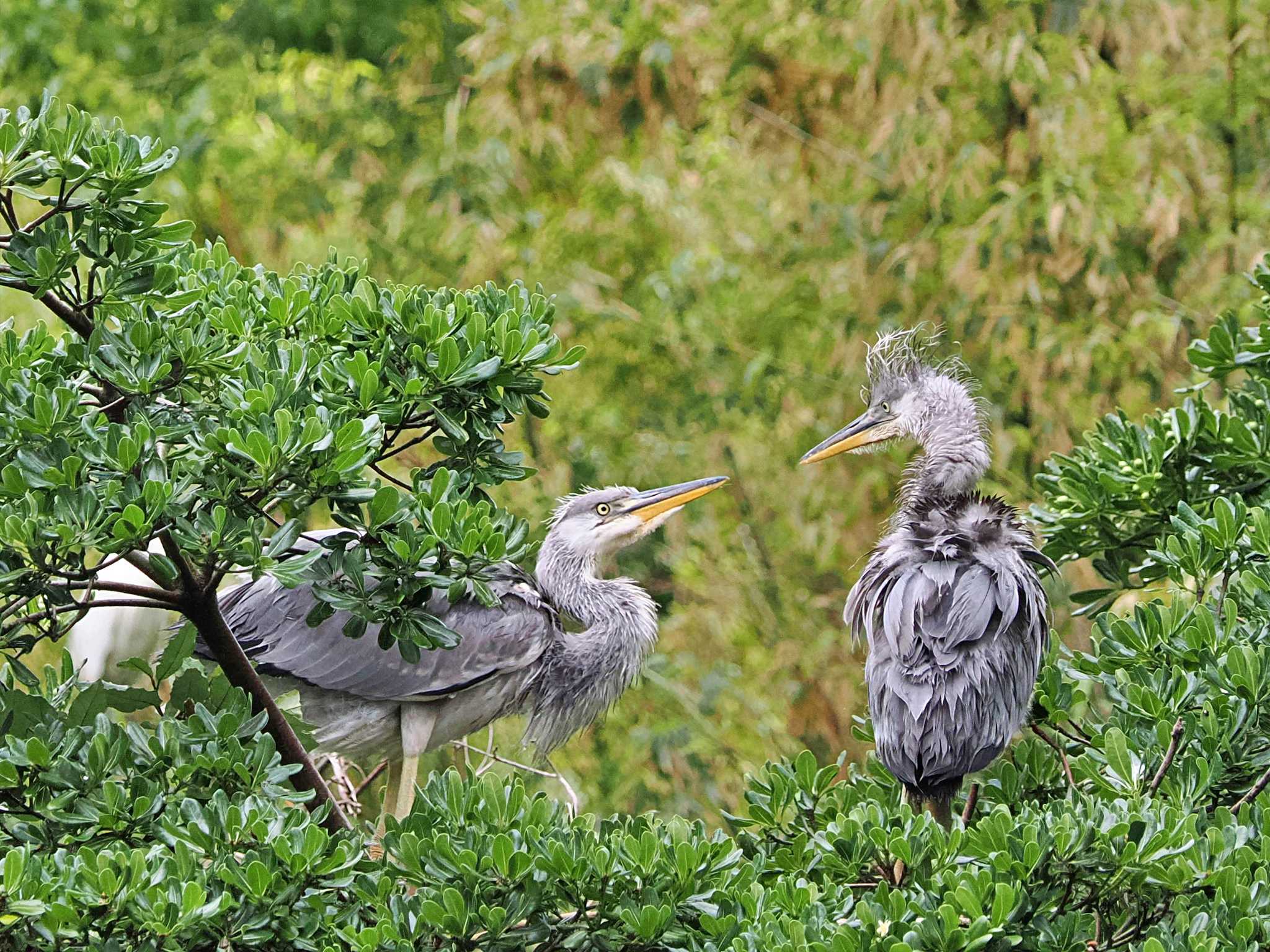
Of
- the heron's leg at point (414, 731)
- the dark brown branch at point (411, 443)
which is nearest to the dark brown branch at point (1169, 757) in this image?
the dark brown branch at point (411, 443)

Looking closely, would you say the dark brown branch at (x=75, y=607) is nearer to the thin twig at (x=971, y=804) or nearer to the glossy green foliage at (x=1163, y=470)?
the thin twig at (x=971, y=804)

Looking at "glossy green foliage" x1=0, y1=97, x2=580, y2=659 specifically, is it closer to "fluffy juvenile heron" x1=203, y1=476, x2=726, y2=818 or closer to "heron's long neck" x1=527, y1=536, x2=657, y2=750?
"fluffy juvenile heron" x1=203, y1=476, x2=726, y2=818

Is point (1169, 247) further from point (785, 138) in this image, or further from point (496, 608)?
point (496, 608)

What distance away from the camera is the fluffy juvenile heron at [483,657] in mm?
3213

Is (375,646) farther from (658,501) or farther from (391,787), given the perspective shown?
(658,501)

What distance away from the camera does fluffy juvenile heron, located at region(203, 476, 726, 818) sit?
321cm

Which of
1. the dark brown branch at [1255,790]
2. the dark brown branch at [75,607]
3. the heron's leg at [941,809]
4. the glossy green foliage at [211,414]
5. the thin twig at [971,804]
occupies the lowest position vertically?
the heron's leg at [941,809]

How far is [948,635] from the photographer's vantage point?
→ 248 centimetres

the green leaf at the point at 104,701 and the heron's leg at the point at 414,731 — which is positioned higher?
the green leaf at the point at 104,701

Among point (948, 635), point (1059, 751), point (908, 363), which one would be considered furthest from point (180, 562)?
point (908, 363)

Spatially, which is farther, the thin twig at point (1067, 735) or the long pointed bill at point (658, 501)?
the long pointed bill at point (658, 501)

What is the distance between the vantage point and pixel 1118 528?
115 inches

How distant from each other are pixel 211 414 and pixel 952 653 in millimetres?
1208

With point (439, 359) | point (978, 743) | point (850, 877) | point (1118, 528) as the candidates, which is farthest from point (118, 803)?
point (1118, 528)
